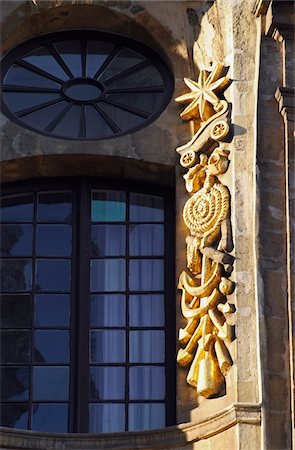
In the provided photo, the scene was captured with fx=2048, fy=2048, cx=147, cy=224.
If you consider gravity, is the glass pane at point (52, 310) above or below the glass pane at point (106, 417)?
above

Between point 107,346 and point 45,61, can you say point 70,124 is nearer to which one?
point 45,61

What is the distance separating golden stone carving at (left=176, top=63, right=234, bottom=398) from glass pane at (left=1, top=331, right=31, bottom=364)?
1568 millimetres

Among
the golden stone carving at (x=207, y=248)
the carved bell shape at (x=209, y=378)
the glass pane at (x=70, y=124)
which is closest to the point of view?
the carved bell shape at (x=209, y=378)

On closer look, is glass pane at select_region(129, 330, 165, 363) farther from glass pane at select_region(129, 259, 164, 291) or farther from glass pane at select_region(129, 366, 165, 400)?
glass pane at select_region(129, 259, 164, 291)

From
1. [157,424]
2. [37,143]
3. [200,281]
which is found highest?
[37,143]

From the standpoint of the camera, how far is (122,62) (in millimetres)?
22219

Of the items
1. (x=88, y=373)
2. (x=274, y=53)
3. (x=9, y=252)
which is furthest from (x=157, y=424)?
(x=274, y=53)

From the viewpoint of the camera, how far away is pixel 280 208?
1994 cm

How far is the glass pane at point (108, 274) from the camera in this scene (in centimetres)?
2081

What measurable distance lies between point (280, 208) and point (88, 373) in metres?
2.53

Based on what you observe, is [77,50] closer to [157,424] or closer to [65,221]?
[65,221]

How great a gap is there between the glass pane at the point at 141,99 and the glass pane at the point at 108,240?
1.46 m

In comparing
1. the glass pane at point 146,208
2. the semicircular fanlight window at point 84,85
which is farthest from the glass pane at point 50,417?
the semicircular fanlight window at point 84,85

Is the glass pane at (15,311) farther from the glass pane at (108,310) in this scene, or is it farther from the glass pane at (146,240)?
the glass pane at (146,240)
